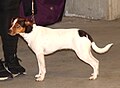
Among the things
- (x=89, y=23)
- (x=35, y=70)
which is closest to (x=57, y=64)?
(x=35, y=70)

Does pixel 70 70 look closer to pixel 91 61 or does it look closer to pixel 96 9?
pixel 91 61

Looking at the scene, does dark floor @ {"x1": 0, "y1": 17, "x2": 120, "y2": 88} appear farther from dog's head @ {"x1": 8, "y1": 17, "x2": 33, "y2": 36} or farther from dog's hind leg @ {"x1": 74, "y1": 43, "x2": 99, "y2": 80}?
dog's head @ {"x1": 8, "y1": 17, "x2": 33, "y2": 36}

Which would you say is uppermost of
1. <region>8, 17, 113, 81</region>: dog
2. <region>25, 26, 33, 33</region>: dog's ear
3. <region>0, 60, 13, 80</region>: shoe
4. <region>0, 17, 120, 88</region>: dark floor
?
<region>25, 26, 33, 33</region>: dog's ear

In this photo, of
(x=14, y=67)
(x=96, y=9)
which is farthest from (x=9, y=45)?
(x=96, y=9)

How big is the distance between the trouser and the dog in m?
0.12

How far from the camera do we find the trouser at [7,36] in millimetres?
2955

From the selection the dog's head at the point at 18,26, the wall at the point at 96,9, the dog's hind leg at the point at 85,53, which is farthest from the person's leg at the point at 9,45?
the wall at the point at 96,9

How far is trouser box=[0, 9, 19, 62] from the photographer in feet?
9.70

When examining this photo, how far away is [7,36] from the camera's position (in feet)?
9.82

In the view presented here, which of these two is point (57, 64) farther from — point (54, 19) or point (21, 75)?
point (54, 19)

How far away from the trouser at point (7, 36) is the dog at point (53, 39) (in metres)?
0.12

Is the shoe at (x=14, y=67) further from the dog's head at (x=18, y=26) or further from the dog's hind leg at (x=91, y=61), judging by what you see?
the dog's hind leg at (x=91, y=61)

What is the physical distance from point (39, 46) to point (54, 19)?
2047 mm

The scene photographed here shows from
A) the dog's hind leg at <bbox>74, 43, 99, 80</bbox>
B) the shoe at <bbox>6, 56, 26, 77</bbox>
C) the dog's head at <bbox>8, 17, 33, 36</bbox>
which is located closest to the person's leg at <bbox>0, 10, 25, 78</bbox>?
the shoe at <bbox>6, 56, 26, 77</bbox>
